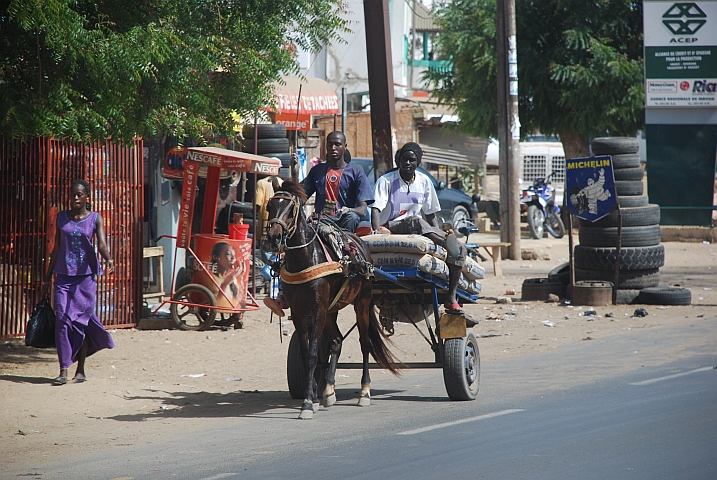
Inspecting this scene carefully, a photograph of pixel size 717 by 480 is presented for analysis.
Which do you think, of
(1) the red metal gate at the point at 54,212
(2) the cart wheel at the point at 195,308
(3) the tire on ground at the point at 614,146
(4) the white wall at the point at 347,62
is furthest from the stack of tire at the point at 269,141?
(4) the white wall at the point at 347,62

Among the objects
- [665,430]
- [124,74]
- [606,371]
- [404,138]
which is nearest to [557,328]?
[606,371]

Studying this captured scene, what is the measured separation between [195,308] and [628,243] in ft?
23.2

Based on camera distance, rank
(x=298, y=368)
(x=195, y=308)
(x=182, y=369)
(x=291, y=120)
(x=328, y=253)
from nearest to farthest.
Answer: (x=328, y=253) → (x=298, y=368) → (x=182, y=369) → (x=195, y=308) → (x=291, y=120)

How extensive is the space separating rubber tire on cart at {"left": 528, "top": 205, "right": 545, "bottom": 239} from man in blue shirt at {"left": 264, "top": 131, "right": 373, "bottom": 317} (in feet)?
60.6

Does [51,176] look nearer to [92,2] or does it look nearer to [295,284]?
[92,2]

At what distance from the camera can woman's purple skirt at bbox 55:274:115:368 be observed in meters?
9.10

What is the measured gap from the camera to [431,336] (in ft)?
27.3

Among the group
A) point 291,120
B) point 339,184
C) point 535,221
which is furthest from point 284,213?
point 535,221

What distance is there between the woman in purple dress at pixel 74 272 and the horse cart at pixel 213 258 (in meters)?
2.97

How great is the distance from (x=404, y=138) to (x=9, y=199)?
20381 mm

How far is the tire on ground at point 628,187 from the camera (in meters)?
14.8

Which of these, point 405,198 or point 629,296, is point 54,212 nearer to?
point 405,198

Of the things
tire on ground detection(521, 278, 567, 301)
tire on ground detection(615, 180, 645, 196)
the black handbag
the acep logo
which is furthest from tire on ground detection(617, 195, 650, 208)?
the black handbag

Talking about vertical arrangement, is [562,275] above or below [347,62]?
below
